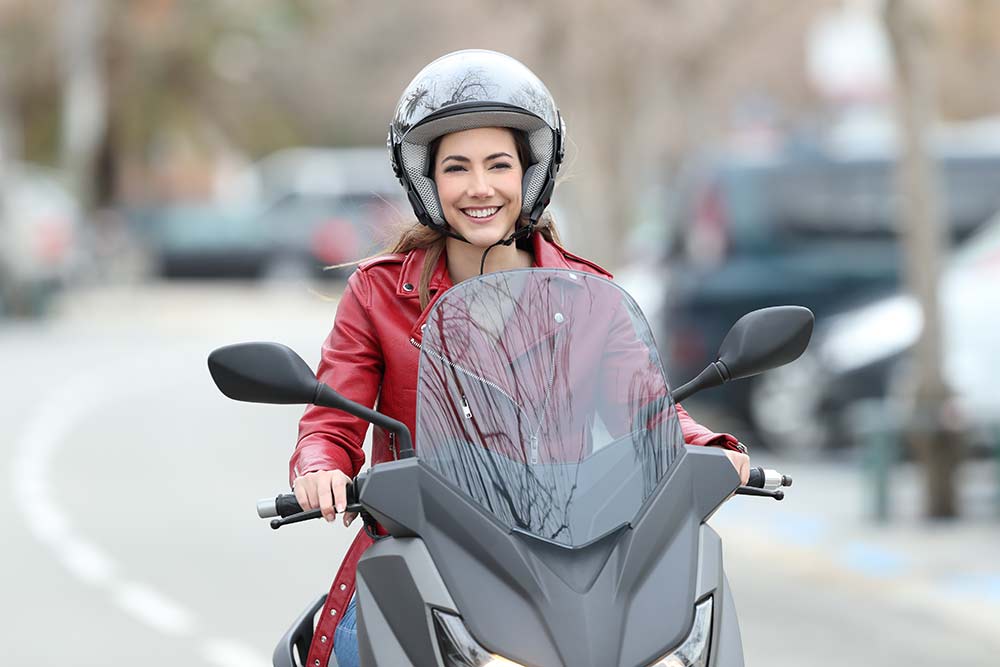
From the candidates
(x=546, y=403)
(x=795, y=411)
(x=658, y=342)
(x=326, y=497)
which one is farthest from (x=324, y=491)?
(x=658, y=342)

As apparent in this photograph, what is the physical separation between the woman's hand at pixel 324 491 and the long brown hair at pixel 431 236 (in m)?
0.43

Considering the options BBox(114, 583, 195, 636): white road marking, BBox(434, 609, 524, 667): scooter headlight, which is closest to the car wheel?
BBox(114, 583, 195, 636): white road marking

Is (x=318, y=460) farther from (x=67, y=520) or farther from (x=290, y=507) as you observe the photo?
(x=67, y=520)

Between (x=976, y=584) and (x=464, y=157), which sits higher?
(x=464, y=157)

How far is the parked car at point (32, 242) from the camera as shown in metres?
29.4

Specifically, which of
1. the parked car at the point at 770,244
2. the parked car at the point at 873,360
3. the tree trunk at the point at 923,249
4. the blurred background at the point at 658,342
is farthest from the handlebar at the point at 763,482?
the parked car at the point at 770,244

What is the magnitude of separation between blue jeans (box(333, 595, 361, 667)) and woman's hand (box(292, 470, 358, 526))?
265 mm

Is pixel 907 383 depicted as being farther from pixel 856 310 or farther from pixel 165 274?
pixel 165 274

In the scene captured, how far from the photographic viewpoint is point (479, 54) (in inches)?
150

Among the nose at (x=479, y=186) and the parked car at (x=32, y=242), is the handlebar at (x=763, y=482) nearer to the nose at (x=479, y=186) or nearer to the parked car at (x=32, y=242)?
the nose at (x=479, y=186)

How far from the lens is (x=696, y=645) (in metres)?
3.24

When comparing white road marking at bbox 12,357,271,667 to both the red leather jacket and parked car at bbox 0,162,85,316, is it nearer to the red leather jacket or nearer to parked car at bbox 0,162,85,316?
the red leather jacket

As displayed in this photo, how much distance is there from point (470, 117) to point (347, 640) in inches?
37.5

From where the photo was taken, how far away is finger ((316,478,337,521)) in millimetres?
3527
